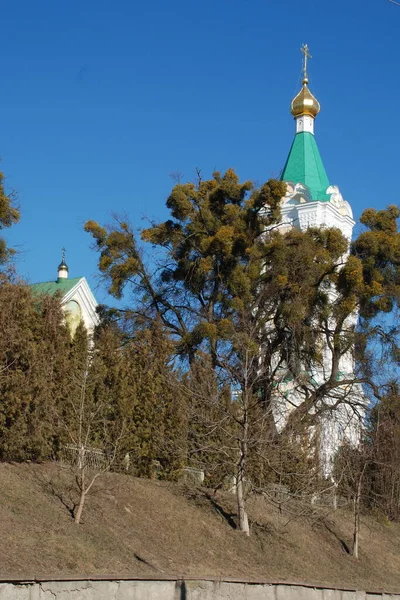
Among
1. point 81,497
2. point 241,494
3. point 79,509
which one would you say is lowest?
point 79,509

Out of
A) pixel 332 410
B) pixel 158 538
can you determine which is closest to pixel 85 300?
pixel 332 410

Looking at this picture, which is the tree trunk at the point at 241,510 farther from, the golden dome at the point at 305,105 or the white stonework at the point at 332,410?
the golden dome at the point at 305,105

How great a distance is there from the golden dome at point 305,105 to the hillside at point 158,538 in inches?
1268

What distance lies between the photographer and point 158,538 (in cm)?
1578

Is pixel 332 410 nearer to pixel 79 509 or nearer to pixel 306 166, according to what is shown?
pixel 79 509

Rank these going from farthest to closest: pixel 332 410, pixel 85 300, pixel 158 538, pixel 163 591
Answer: pixel 85 300 < pixel 332 410 < pixel 158 538 < pixel 163 591

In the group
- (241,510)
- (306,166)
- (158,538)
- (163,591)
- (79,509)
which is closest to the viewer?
(163,591)

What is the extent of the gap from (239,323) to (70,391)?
7.96 metres

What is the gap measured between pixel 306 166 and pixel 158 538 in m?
35.8

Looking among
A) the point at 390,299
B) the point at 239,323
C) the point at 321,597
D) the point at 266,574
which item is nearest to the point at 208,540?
the point at 266,574

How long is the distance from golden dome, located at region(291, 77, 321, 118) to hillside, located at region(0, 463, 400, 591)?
32211 millimetres

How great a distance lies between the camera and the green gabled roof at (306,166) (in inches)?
1921

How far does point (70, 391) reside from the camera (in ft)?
58.6

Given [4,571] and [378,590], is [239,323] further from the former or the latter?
[4,571]
